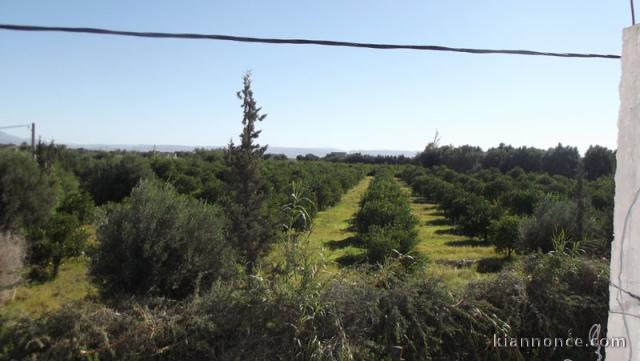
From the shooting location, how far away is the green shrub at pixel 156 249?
6508 millimetres

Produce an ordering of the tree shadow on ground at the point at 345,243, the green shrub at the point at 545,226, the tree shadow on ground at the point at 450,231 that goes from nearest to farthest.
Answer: the green shrub at the point at 545,226, the tree shadow on ground at the point at 345,243, the tree shadow on ground at the point at 450,231

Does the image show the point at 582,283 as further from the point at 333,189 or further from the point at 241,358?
the point at 333,189

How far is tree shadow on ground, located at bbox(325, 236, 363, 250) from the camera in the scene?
60.4 feet

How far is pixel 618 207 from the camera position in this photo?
2.38 metres

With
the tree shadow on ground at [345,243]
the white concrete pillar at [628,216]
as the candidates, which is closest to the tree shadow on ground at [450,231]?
the tree shadow on ground at [345,243]

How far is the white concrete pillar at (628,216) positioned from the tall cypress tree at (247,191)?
9756 mm

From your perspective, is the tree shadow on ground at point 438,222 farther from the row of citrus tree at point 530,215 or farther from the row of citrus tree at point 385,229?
the row of citrus tree at point 385,229

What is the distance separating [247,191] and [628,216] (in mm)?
10732

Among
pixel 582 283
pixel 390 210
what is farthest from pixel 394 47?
pixel 390 210

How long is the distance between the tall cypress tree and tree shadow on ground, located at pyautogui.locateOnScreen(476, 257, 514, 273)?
6604 millimetres

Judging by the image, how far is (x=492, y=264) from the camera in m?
15.2

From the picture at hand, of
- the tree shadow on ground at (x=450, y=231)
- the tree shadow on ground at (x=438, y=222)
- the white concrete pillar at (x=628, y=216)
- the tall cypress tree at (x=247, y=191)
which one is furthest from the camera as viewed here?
the tree shadow on ground at (x=438, y=222)

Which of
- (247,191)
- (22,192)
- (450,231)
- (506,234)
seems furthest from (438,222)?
(22,192)

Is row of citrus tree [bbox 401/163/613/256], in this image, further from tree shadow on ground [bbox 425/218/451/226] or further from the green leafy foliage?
the green leafy foliage
